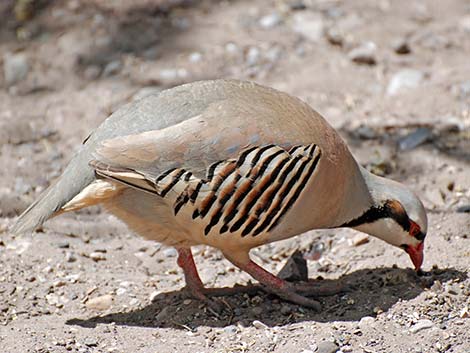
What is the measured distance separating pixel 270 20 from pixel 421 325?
4329 millimetres

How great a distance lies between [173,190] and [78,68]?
3.51m

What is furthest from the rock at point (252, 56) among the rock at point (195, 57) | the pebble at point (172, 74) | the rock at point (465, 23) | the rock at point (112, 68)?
the rock at point (465, 23)

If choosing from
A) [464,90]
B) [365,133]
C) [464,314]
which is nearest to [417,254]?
[464,314]

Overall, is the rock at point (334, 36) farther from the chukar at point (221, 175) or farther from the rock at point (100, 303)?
the rock at point (100, 303)

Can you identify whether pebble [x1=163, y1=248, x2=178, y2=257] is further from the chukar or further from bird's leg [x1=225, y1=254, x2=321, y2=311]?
bird's leg [x1=225, y1=254, x2=321, y2=311]

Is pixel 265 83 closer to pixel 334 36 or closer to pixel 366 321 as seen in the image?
pixel 334 36

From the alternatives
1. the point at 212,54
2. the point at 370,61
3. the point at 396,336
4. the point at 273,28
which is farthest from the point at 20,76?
the point at 396,336

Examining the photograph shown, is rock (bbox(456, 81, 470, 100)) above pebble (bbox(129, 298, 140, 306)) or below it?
below

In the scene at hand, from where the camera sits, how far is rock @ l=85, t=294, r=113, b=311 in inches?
183

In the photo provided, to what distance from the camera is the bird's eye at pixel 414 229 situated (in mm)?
4633

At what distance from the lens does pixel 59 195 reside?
14.3ft

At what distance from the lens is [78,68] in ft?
24.3

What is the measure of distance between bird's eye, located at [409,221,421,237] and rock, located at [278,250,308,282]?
0.60 meters

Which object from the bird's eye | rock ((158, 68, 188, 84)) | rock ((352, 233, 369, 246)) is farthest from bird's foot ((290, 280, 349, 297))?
rock ((158, 68, 188, 84))
